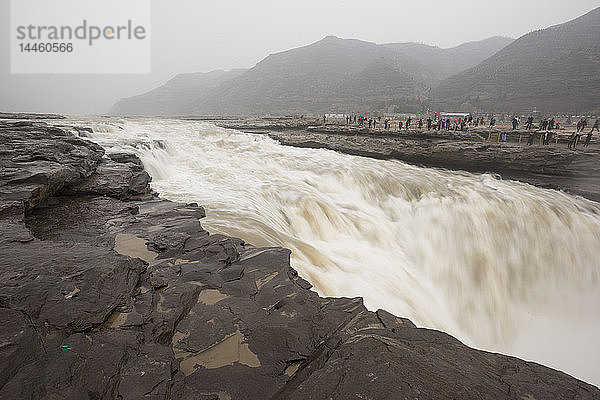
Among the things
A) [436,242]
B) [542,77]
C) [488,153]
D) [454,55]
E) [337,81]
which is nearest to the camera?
[436,242]

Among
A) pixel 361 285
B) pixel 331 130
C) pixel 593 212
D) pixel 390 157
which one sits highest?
pixel 331 130

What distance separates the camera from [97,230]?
4156 millimetres

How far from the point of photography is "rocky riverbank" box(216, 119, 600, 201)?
12758 mm

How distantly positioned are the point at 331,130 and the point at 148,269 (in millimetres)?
21685

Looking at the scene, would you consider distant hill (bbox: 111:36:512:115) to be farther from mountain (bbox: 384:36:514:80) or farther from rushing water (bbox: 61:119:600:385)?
rushing water (bbox: 61:119:600:385)

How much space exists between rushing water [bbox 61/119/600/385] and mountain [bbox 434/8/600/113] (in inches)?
2259

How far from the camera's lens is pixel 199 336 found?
2400 millimetres

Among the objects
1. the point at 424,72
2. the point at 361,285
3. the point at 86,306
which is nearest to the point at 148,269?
the point at 86,306

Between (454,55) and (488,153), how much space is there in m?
196

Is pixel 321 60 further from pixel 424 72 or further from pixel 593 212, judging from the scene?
pixel 593 212

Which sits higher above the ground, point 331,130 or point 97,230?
point 331,130

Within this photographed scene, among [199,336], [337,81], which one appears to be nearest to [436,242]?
[199,336]

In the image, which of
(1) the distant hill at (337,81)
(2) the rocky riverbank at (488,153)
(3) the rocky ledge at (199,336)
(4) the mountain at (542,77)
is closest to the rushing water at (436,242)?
(3) the rocky ledge at (199,336)

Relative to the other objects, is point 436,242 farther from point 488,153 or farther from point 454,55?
point 454,55
